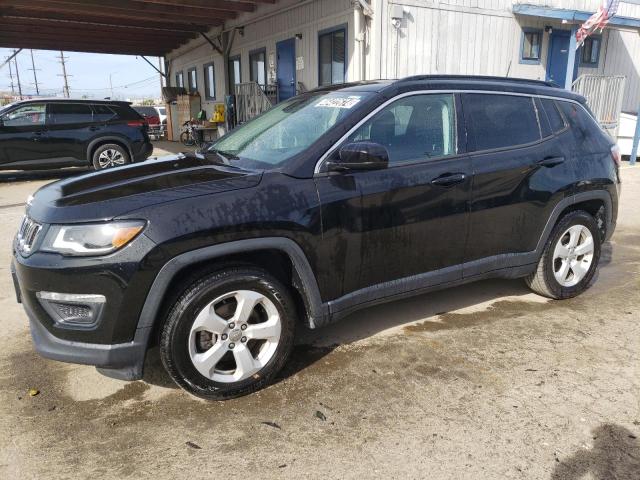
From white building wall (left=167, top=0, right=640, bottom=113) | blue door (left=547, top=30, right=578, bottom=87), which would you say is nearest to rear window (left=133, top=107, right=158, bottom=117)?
white building wall (left=167, top=0, right=640, bottom=113)

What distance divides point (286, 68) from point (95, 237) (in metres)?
11.6

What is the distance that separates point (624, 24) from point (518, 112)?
11.3m

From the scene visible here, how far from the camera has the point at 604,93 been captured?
40.4ft

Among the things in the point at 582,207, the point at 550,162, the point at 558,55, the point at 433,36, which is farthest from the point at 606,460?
the point at 558,55

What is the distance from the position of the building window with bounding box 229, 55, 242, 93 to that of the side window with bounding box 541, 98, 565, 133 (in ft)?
45.2

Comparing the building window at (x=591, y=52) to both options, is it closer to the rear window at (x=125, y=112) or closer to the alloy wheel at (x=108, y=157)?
the rear window at (x=125, y=112)

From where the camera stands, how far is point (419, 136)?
3.41m

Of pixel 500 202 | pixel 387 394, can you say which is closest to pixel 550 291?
pixel 500 202

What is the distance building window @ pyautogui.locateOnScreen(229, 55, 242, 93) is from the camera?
54.5 ft

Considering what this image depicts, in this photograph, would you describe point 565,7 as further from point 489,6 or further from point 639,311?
point 639,311

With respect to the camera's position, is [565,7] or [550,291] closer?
[550,291]

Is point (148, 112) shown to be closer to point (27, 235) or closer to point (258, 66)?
point (258, 66)

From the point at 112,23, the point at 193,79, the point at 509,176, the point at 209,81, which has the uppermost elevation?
the point at 112,23

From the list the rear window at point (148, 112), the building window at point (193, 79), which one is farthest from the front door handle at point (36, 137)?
the rear window at point (148, 112)
